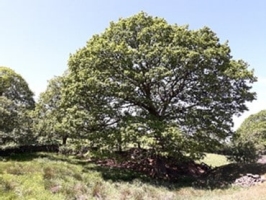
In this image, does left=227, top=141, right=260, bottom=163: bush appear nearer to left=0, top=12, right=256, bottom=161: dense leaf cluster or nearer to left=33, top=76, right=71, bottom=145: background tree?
left=0, top=12, right=256, bottom=161: dense leaf cluster

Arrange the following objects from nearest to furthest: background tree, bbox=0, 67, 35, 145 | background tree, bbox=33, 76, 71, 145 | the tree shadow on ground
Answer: the tree shadow on ground, background tree, bbox=0, 67, 35, 145, background tree, bbox=33, 76, 71, 145

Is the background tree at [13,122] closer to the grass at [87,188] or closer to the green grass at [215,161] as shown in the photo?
the grass at [87,188]

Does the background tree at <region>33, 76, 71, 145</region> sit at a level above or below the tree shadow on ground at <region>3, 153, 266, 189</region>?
above

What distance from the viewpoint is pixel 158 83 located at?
23.4 m

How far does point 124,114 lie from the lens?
23.9m

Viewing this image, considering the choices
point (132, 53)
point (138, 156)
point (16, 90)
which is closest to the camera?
point (132, 53)

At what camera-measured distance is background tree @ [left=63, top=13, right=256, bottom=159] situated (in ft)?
71.7

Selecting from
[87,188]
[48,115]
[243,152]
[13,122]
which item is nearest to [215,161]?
[243,152]

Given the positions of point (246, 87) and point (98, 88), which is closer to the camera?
point (98, 88)

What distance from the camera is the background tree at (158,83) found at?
860 inches

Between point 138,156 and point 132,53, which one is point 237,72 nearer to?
point 132,53

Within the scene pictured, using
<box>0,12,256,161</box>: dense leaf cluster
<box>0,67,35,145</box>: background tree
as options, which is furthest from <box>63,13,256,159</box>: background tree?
<box>0,67,35,145</box>: background tree

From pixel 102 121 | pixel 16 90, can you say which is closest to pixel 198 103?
pixel 102 121

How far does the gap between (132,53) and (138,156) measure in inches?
391
